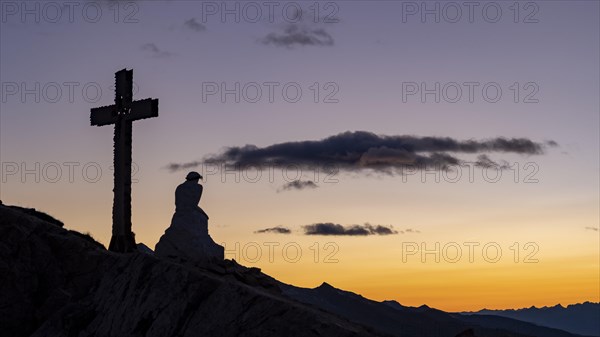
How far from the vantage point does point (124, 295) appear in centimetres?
2517

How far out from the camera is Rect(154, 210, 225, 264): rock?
51219mm

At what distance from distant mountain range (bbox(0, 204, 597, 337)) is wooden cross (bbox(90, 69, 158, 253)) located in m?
1.28

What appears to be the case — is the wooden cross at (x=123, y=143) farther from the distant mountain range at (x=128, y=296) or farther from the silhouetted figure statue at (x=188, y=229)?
the silhouetted figure statue at (x=188, y=229)

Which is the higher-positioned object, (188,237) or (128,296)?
(188,237)

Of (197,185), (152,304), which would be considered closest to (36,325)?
(152,304)

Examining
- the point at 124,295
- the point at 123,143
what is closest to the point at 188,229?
the point at 123,143

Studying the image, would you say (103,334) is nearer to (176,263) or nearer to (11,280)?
(176,263)

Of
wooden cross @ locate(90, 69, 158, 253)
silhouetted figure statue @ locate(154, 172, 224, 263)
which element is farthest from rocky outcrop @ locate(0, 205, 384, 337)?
silhouetted figure statue @ locate(154, 172, 224, 263)

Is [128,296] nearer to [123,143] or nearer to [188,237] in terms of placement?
[123,143]

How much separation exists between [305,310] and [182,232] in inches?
1344

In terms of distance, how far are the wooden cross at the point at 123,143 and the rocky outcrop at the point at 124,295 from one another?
2314 millimetres

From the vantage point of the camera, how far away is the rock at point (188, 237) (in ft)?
168

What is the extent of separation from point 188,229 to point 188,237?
2.01 feet

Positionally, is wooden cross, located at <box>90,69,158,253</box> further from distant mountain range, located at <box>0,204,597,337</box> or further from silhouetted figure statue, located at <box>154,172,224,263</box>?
silhouetted figure statue, located at <box>154,172,224,263</box>
